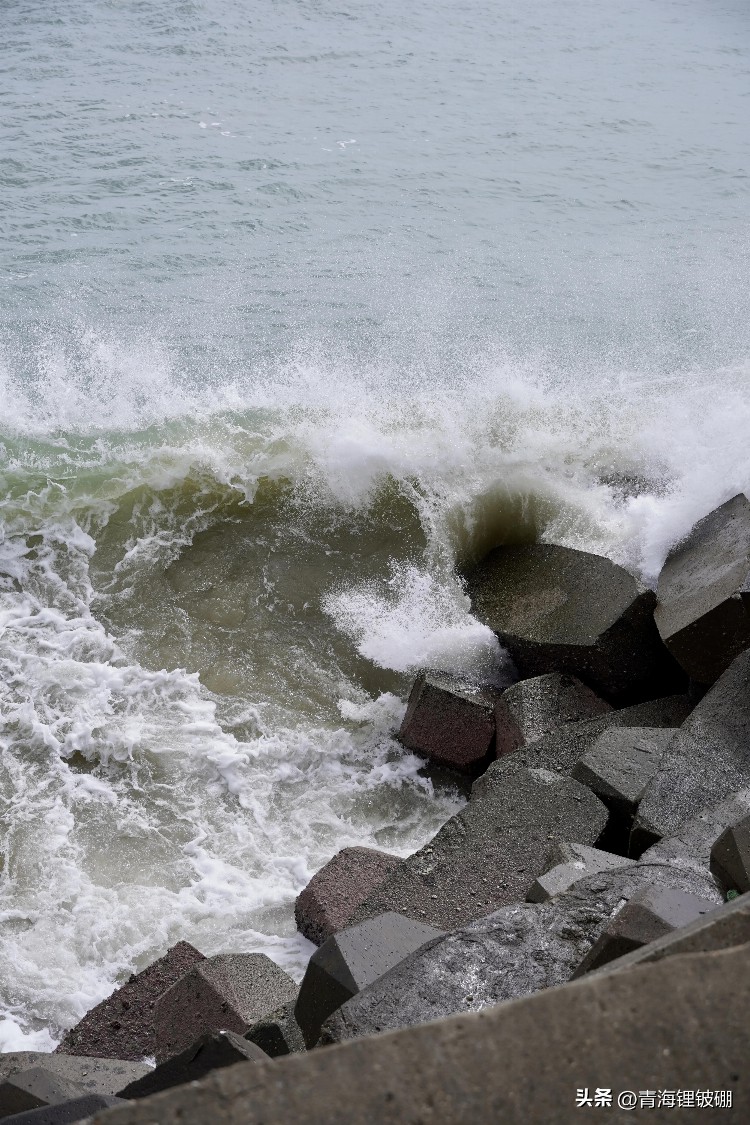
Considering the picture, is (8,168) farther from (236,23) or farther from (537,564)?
(537,564)

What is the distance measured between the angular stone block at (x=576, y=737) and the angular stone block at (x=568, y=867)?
0.83m

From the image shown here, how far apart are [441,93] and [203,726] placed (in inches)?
507

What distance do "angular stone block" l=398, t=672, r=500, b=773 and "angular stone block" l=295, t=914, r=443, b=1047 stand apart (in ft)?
6.28

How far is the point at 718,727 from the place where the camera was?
4215 mm

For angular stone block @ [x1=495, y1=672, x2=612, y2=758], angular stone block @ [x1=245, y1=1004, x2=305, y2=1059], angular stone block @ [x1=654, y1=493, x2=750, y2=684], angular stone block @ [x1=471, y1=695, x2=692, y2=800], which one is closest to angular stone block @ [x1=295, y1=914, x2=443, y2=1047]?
angular stone block @ [x1=245, y1=1004, x2=305, y2=1059]

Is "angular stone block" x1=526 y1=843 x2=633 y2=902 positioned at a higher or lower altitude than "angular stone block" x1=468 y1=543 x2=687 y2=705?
higher

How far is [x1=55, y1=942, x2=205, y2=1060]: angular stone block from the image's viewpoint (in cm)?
351

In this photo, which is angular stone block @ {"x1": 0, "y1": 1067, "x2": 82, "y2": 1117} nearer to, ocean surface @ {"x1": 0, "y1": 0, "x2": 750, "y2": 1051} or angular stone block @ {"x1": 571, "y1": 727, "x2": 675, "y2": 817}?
ocean surface @ {"x1": 0, "y1": 0, "x2": 750, "y2": 1051}

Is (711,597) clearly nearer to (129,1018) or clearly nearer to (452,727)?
(452,727)

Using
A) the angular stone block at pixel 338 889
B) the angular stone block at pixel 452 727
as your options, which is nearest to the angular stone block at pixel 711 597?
the angular stone block at pixel 452 727

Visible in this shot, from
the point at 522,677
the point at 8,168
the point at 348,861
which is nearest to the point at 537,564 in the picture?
the point at 522,677

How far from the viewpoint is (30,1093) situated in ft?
8.57

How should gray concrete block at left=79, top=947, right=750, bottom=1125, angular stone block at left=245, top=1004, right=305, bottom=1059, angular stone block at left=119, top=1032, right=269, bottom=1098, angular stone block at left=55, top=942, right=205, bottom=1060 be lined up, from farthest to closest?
angular stone block at left=55, top=942, right=205, bottom=1060
angular stone block at left=245, top=1004, right=305, bottom=1059
angular stone block at left=119, top=1032, right=269, bottom=1098
gray concrete block at left=79, top=947, right=750, bottom=1125

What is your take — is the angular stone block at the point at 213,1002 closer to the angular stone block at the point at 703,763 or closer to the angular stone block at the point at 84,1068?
the angular stone block at the point at 84,1068
